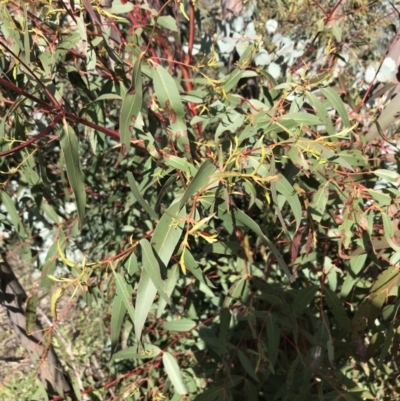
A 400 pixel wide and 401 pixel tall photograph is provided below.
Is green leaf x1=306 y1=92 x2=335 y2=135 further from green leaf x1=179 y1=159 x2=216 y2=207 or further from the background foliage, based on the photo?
green leaf x1=179 y1=159 x2=216 y2=207

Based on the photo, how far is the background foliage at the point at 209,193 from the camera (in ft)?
2.69

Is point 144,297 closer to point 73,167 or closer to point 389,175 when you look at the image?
point 73,167

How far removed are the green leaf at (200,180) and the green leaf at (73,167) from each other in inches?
6.7

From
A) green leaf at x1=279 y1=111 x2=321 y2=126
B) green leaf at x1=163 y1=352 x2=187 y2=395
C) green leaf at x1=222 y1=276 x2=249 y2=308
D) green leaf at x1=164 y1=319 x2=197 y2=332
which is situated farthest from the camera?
green leaf at x1=164 y1=319 x2=197 y2=332

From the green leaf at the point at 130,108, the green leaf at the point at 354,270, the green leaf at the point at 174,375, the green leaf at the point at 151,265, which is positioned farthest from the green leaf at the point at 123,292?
the green leaf at the point at 354,270

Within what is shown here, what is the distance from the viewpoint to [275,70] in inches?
49.8

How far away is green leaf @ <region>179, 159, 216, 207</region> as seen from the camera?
718 millimetres

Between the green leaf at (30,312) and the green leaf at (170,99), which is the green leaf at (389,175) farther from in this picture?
the green leaf at (30,312)

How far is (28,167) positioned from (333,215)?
0.72 metres

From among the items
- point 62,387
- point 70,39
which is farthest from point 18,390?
point 70,39

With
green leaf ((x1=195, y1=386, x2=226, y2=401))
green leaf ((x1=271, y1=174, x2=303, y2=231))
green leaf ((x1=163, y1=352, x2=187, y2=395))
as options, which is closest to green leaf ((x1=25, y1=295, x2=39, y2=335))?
green leaf ((x1=163, y1=352, x2=187, y2=395))

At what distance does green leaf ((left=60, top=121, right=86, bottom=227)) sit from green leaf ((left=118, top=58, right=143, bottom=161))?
3.0 inches

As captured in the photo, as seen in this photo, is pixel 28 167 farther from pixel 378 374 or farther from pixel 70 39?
pixel 378 374

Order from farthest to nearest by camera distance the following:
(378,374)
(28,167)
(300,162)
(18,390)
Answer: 1. (18,390)
2. (378,374)
3. (28,167)
4. (300,162)
